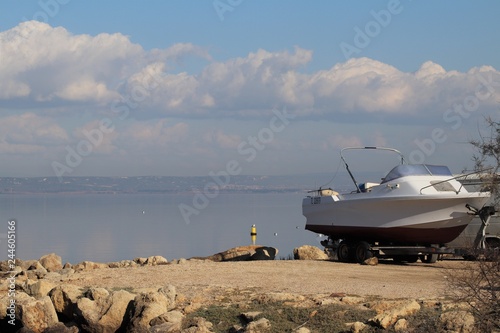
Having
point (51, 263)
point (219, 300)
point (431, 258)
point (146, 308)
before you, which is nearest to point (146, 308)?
point (146, 308)

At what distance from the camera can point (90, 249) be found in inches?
2015

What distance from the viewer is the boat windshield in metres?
24.5

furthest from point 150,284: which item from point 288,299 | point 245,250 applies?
point 245,250

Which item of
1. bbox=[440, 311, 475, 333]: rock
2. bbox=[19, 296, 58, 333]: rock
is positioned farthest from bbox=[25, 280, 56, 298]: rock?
bbox=[440, 311, 475, 333]: rock

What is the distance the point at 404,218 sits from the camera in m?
24.2

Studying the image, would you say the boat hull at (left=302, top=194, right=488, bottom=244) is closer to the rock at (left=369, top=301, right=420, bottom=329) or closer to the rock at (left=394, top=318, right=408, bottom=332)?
the rock at (left=369, top=301, right=420, bottom=329)

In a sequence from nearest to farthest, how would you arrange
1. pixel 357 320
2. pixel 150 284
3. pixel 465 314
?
pixel 465 314
pixel 357 320
pixel 150 284

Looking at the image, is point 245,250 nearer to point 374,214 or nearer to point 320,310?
point 374,214

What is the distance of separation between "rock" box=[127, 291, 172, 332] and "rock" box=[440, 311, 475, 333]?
5291 mm

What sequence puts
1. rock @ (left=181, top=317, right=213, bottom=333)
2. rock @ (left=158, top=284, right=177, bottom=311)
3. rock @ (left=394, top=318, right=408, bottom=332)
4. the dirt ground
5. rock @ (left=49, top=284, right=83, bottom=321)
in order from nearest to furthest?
rock @ (left=394, top=318, right=408, bottom=332)
rock @ (left=181, top=317, right=213, bottom=333)
rock @ (left=158, top=284, right=177, bottom=311)
rock @ (left=49, top=284, right=83, bottom=321)
the dirt ground

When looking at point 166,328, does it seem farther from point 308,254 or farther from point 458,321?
point 308,254

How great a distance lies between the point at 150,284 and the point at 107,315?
9.45 ft

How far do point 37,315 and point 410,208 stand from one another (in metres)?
11.3

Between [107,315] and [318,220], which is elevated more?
[318,220]
